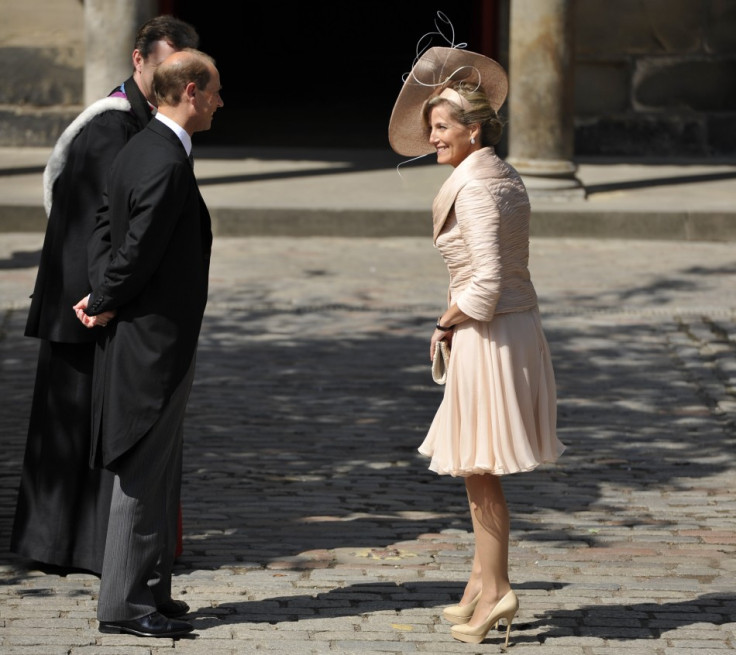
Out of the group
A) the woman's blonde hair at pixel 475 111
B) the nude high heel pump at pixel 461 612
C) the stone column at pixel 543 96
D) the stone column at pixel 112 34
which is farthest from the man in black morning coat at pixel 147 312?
the stone column at pixel 112 34

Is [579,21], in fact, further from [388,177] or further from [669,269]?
[669,269]

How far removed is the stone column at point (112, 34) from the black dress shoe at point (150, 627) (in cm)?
887

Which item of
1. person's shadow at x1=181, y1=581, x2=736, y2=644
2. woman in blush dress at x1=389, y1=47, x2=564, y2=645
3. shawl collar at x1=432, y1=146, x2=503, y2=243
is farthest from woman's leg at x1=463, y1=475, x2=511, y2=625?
shawl collar at x1=432, y1=146, x2=503, y2=243

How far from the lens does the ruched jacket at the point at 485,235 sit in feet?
15.5

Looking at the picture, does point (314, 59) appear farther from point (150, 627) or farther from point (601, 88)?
point (150, 627)

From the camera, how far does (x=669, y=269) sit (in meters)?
11.5

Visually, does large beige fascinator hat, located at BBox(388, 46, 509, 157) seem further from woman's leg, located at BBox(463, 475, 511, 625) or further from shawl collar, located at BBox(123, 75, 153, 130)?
woman's leg, located at BBox(463, 475, 511, 625)

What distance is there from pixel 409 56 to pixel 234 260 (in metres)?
20.1

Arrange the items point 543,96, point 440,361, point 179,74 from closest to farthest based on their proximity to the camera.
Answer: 1. point 179,74
2. point 440,361
3. point 543,96

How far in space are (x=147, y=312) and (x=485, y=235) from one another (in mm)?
1071

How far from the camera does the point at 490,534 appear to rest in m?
4.91

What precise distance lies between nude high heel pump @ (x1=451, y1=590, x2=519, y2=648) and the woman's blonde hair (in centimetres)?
146

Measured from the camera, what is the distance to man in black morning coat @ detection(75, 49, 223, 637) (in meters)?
4.66

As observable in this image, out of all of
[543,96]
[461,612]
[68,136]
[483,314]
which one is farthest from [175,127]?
[543,96]
